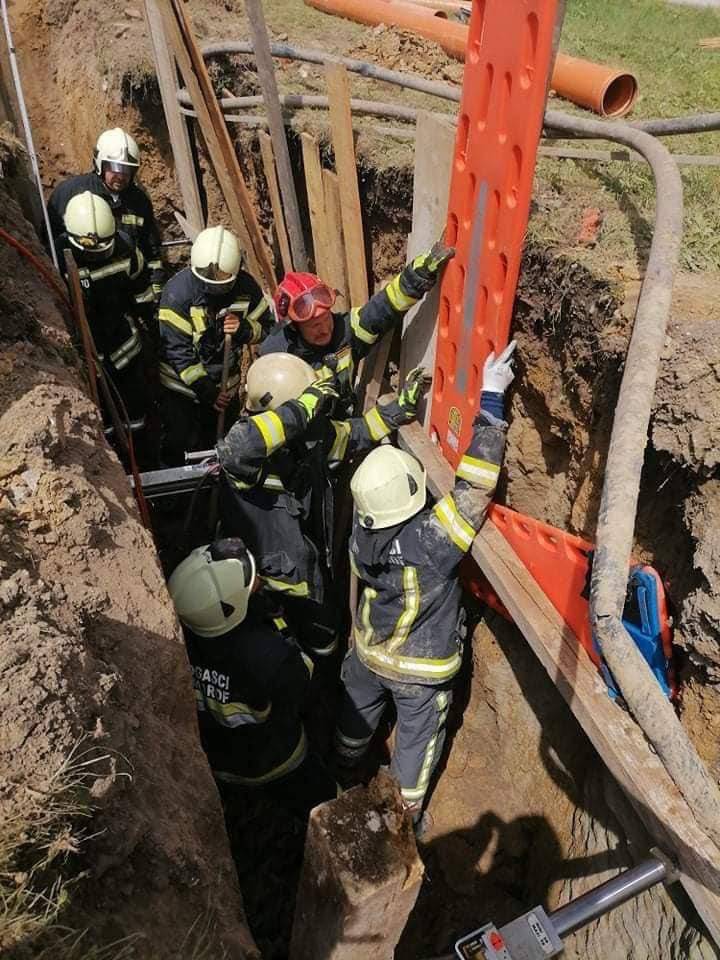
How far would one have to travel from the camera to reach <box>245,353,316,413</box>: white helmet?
4.28m

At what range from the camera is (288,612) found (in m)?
4.93

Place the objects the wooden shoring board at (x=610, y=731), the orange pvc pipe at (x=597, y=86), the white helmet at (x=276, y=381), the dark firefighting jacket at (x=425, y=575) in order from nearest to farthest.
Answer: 1. the wooden shoring board at (x=610, y=731)
2. the dark firefighting jacket at (x=425, y=575)
3. the white helmet at (x=276, y=381)
4. the orange pvc pipe at (x=597, y=86)

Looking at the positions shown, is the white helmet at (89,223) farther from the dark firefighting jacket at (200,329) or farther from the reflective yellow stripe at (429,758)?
the reflective yellow stripe at (429,758)

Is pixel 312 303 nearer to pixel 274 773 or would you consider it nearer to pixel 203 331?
pixel 203 331

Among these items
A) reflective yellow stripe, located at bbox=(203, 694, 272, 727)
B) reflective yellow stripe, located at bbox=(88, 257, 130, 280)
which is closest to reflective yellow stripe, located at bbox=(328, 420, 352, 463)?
reflective yellow stripe, located at bbox=(203, 694, 272, 727)

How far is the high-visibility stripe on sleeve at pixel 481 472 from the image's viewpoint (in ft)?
11.2

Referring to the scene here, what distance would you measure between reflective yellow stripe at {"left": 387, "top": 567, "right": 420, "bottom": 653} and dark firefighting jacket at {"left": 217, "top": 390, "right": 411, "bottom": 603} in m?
0.89

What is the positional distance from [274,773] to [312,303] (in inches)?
111

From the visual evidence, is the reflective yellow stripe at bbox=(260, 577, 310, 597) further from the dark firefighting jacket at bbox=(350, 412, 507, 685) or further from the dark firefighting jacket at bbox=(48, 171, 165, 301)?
the dark firefighting jacket at bbox=(48, 171, 165, 301)

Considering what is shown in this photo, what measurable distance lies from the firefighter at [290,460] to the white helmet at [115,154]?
3088 millimetres

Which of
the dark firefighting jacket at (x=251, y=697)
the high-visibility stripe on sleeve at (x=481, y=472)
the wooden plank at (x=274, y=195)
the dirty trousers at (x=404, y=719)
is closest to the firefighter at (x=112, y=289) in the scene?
the wooden plank at (x=274, y=195)

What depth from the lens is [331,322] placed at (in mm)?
4578

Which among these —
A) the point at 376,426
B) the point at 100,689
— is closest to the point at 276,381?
the point at 376,426

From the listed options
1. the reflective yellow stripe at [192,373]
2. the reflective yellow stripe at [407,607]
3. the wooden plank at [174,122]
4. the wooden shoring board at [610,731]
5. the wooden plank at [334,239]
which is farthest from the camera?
the wooden plank at [174,122]
